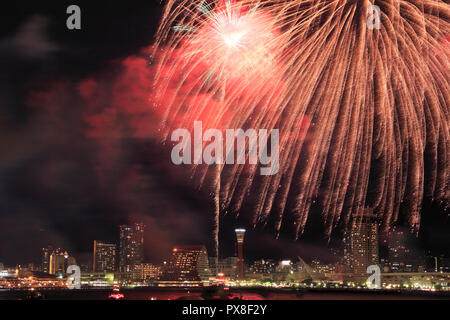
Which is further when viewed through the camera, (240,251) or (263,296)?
(240,251)

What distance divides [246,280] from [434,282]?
61179 mm

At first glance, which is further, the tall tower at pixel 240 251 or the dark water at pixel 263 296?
the tall tower at pixel 240 251

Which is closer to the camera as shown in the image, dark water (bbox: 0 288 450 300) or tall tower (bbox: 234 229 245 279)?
dark water (bbox: 0 288 450 300)
